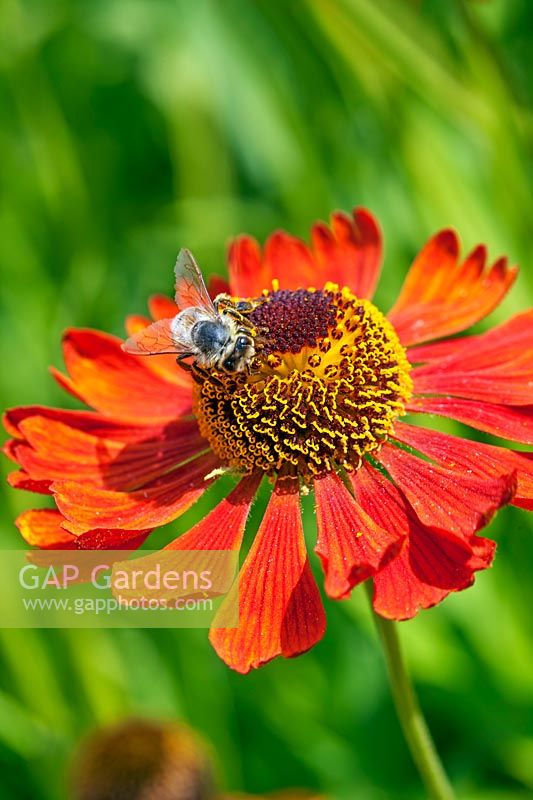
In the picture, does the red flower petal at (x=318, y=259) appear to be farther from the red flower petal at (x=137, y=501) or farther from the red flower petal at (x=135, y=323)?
the red flower petal at (x=137, y=501)

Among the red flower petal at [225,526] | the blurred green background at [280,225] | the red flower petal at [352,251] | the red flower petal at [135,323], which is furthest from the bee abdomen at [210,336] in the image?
the blurred green background at [280,225]

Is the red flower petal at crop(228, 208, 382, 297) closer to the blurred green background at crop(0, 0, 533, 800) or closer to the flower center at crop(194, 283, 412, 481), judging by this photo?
the flower center at crop(194, 283, 412, 481)

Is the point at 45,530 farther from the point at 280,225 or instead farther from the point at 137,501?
the point at 280,225

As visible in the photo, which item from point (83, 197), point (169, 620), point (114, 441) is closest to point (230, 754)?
point (169, 620)

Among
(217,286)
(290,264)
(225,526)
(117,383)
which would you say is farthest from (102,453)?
(290,264)

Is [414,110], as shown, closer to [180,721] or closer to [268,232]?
[268,232]
